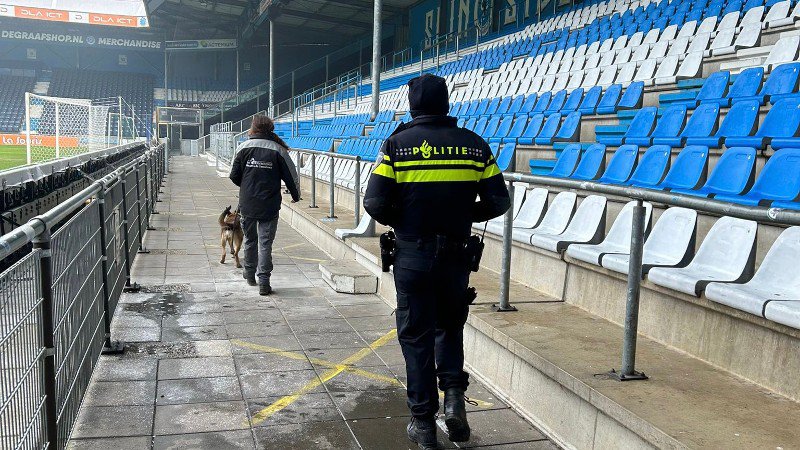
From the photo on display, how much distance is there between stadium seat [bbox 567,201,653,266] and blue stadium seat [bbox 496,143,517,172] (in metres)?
3.22

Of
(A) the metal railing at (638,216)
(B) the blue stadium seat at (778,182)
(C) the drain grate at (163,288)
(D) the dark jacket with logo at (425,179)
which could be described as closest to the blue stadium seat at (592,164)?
(B) the blue stadium seat at (778,182)

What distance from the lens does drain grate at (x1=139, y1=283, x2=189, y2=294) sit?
274 inches

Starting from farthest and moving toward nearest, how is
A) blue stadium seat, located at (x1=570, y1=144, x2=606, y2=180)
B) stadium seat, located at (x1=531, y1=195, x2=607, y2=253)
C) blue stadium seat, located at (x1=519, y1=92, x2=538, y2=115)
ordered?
blue stadium seat, located at (x1=519, y1=92, x2=538, y2=115)
blue stadium seat, located at (x1=570, y1=144, x2=606, y2=180)
stadium seat, located at (x1=531, y1=195, x2=607, y2=253)

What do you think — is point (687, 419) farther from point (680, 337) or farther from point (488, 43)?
point (488, 43)

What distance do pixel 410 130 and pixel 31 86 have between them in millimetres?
53458

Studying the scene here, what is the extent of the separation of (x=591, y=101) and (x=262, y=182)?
197 inches

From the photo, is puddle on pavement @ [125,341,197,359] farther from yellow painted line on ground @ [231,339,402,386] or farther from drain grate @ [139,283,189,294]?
drain grate @ [139,283,189,294]

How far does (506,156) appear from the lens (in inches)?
333

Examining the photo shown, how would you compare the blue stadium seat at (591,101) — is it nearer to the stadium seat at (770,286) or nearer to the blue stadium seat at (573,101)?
the blue stadium seat at (573,101)

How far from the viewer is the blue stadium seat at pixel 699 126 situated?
6543 mm

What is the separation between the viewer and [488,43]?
83.2 ft

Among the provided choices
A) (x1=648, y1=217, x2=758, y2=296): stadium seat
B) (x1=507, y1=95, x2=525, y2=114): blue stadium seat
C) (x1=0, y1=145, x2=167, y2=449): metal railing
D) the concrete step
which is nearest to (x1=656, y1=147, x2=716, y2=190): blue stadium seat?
(x1=648, y1=217, x2=758, y2=296): stadium seat

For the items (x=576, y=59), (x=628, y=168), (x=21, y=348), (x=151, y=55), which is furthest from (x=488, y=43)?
(x=151, y=55)

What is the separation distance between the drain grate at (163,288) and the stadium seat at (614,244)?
4.14 metres
